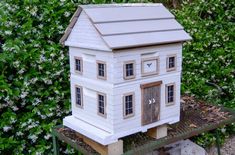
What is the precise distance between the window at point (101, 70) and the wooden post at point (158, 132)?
0.53 m

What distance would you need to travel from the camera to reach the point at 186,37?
2.18m

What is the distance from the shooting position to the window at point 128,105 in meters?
1.92

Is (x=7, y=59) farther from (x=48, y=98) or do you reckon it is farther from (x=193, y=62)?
(x=193, y=62)

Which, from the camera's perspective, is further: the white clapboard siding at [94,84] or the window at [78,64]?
the window at [78,64]

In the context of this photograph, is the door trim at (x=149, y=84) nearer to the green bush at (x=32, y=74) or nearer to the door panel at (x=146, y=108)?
the door panel at (x=146, y=108)

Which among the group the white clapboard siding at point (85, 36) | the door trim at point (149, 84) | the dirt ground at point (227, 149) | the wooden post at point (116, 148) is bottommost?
the dirt ground at point (227, 149)

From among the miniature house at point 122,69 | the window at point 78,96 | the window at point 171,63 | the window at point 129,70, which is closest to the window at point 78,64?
the miniature house at point 122,69

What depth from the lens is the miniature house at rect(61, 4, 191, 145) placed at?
73.6 inches

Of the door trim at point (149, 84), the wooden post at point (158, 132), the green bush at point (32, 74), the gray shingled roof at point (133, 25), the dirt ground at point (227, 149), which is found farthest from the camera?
the dirt ground at point (227, 149)

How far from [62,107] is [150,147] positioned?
1.25 meters

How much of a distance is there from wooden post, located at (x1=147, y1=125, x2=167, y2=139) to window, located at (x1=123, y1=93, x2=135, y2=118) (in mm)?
268

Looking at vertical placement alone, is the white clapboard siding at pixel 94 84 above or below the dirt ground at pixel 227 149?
above

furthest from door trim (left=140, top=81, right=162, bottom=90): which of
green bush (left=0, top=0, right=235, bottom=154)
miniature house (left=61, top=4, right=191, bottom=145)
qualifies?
green bush (left=0, top=0, right=235, bottom=154)

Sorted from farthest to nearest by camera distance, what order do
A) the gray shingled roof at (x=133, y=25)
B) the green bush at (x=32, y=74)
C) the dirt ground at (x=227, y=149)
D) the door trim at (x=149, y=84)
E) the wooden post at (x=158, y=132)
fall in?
the dirt ground at (x=227, y=149)
the green bush at (x=32, y=74)
the wooden post at (x=158, y=132)
the door trim at (x=149, y=84)
the gray shingled roof at (x=133, y=25)
